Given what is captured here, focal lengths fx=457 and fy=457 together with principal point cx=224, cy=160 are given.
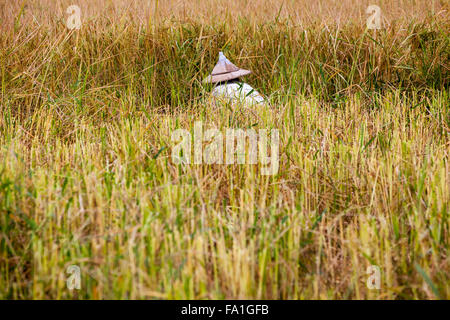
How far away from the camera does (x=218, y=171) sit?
73.9 inches

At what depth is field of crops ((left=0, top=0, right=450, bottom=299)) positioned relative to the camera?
1.31 metres

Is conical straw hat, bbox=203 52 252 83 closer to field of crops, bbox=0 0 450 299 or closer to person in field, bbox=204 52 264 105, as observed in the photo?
person in field, bbox=204 52 264 105

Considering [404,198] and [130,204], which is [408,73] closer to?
[404,198]

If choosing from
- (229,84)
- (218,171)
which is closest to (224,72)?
(229,84)

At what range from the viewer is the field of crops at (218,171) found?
4.29ft

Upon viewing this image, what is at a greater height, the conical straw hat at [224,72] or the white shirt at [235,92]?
the conical straw hat at [224,72]

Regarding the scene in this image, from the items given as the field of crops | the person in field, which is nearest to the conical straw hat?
the person in field

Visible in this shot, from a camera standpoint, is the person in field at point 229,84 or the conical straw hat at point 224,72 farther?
the conical straw hat at point 224,72

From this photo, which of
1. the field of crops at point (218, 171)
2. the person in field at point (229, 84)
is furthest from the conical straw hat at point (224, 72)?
the field of crops at point (218, 171)

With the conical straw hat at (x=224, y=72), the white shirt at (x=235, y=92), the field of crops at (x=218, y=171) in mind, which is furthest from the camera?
the conical straw hat at (x=224, y=72)

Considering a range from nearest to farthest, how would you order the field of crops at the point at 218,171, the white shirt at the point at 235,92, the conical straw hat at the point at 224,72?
the field of crops at the point at 218,171
the white shirt at the point at 235,92
the conical straw hat at the point at 224,72

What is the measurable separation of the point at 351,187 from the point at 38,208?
1209 mm

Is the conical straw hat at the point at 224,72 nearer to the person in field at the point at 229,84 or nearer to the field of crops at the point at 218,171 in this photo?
the person in field at the point at 229,84

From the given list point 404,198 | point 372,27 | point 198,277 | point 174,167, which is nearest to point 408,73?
point 372,27
